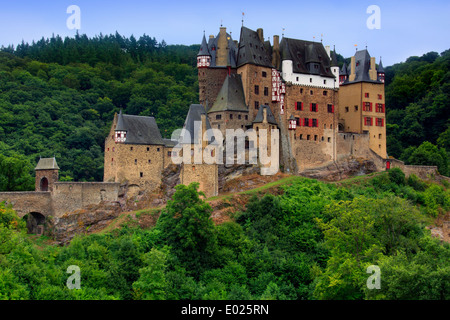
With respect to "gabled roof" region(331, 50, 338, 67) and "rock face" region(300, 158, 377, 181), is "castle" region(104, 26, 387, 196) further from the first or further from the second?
"rock face" region(300, 158, 377, 181)

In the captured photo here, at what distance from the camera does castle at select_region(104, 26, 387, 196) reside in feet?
181

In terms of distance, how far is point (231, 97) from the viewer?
57.8 metres

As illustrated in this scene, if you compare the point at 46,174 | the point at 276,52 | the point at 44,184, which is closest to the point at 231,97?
the point at 276,52

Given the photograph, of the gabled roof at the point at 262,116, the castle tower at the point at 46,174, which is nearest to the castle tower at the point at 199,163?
the gabled roof at the point at 262,116

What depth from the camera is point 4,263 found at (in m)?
38.7

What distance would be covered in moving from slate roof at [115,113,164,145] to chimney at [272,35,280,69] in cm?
1261

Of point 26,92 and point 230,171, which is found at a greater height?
point 26,92

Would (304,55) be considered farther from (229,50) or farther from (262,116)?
(262,116)

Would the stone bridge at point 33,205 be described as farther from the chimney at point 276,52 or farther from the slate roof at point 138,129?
the chimney at point 276,52

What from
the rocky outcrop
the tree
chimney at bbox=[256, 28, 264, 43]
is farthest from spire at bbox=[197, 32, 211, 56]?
the tree

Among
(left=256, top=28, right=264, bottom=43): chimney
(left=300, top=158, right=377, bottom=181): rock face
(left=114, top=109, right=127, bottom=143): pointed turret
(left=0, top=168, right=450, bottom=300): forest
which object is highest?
(left=256, top=28, right=264, bottom=43): chimney
